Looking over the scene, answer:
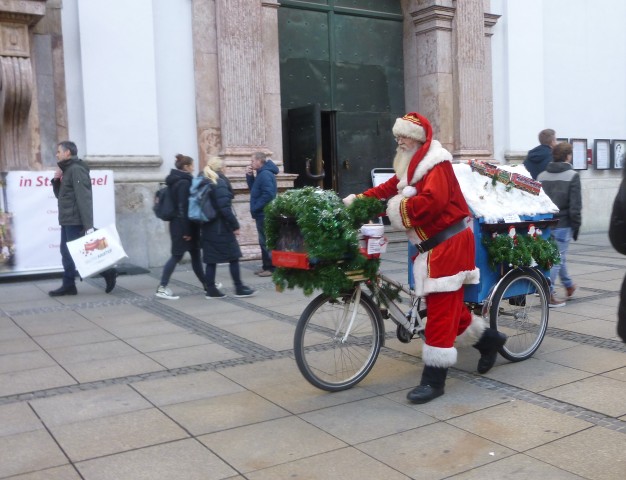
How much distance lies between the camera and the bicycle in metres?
4.52

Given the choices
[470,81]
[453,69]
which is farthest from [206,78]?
[470,81]

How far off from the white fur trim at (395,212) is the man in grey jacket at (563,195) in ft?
10.7

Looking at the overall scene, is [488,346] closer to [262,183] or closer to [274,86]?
[262,183]

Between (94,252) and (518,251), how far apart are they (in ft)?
16.3

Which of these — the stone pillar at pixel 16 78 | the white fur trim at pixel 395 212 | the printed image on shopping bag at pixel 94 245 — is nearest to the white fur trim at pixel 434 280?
the white fur trim at pixel 395 212

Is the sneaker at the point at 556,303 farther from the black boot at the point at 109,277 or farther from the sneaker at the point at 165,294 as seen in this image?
the black boot at the point at 109,277

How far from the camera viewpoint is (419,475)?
335 cm

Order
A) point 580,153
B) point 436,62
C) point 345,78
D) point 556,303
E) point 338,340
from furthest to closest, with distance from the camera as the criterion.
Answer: point 580,153
point 436,62
point 345,78
point 556,303
point 338,340

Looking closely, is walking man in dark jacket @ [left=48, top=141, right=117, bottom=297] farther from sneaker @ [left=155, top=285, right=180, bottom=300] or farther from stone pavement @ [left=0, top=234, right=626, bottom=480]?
stone pavement @ [left=0, top=234, right=626, bottom=480]

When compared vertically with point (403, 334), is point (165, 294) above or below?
below

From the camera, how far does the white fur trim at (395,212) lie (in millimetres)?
4328

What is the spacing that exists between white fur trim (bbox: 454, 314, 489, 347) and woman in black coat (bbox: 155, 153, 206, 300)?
13.5 ft

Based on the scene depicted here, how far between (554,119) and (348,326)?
12535 mm

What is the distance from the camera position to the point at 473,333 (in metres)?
4.71
